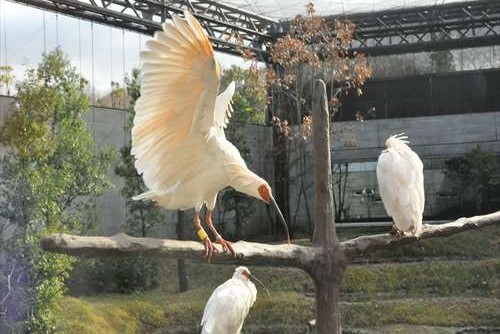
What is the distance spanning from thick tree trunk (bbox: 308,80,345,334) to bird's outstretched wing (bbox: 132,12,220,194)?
2.84ft

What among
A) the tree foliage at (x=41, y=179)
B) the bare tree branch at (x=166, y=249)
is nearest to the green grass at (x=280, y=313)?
the tree foliage at (x=41, y=179)

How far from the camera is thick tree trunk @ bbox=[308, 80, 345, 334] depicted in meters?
3.92

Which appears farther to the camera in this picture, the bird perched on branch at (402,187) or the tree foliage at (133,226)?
the tree foliage at (133,226)

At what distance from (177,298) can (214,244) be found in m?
6.86

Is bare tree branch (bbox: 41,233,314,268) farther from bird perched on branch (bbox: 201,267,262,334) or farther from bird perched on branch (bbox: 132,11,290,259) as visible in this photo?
bird perched on branch (bbox: 201,267,262,334)

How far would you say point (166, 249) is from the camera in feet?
10.2

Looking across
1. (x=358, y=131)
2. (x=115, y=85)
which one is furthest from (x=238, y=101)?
(x=358, y=131)

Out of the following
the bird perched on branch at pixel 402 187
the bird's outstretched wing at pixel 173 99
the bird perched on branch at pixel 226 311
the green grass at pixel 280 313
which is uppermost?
the bird's outstretched wing at pixel 173 99

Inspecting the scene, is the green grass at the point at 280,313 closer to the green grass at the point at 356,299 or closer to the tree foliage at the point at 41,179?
the green grass at the point at 356,299

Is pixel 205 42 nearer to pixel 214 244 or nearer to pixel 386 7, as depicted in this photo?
pixel 214 244

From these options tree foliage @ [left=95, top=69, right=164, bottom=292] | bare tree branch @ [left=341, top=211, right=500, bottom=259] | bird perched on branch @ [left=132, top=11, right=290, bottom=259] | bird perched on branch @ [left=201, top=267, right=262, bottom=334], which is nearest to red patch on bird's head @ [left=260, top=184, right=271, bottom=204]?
bird perched on branch @ [left=132, top=11, right=290, bottom=259]

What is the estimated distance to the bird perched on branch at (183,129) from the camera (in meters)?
3.28

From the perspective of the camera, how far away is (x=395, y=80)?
15.9 m

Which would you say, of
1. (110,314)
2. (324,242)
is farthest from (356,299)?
(324,242)
